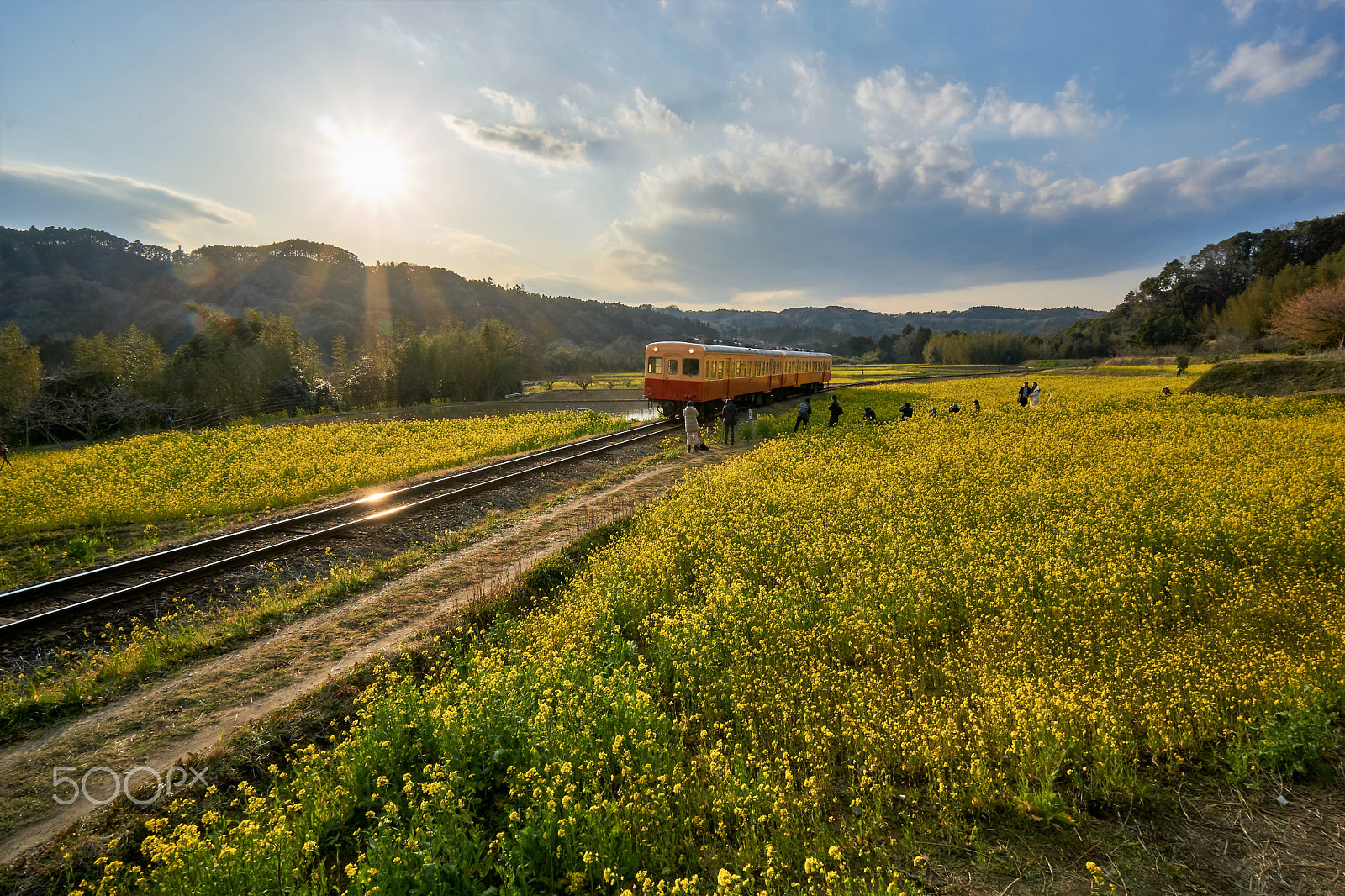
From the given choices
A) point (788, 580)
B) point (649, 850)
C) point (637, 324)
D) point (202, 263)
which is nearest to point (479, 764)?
point (649, 850)

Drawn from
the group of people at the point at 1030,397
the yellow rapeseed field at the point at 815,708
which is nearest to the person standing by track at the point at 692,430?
the yellow rapeseed field at the point at 815,708

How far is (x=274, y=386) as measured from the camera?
37.0m

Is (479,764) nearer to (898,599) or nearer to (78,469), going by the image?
(898,599)

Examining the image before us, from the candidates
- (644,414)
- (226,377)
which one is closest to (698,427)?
(644,414)

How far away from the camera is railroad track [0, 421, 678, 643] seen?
7387 mm

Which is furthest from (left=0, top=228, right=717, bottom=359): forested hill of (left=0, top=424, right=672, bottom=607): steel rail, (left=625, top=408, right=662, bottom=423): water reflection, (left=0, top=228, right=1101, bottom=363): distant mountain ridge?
(left=0, top=424, right=672, bottom=607): steel rail

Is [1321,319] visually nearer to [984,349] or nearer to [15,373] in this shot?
[984,349]

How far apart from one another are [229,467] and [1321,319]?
186 feet

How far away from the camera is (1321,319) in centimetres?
3419

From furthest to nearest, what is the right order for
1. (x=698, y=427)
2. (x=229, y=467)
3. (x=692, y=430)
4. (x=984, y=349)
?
(x=984, y=349) → (x=698, y=427) → (x=692, y=430) → (x=229, y=467)

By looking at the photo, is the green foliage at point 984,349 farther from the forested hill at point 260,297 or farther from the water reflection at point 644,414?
the water reflection at point 644,414

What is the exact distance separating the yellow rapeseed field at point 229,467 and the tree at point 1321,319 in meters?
43.7

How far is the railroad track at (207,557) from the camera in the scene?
24.2ft

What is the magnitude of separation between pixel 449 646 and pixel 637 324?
182m
